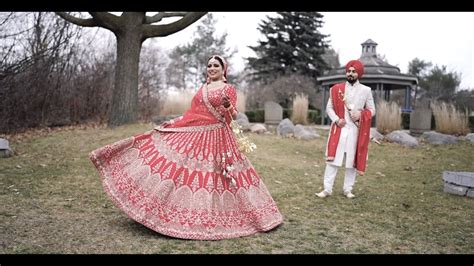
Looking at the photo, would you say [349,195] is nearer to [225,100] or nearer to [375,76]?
[225,100]

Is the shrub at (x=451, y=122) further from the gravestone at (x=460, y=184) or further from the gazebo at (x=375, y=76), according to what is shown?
the gravestone at (x=460, y=184)

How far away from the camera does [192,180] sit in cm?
Answer: 359

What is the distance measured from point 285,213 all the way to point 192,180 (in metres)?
1.46

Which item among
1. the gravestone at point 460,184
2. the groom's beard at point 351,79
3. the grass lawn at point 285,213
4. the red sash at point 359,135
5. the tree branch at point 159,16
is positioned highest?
the tree branch at point 159,16

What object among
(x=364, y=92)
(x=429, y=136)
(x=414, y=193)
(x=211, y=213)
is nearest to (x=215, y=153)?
(x=211, y=213)

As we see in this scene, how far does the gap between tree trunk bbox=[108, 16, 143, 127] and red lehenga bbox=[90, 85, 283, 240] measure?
6767mm

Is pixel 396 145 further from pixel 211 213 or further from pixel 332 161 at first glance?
pixel 211 213

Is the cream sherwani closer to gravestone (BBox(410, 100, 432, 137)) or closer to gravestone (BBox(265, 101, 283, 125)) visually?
gravestone (BBox(410, 100, 432, 137))

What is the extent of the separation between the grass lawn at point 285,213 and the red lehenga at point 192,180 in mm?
149

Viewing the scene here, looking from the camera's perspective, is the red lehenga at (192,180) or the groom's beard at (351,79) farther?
the groom's beard at (351,79)

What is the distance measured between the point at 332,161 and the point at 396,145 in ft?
19.5

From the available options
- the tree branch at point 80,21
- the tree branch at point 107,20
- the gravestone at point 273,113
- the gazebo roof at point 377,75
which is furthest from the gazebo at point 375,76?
the tree branch at point 80,21

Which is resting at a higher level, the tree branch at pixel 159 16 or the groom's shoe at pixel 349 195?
the tree branch at pixel 159 16

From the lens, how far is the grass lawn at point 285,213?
3357 millimetres
